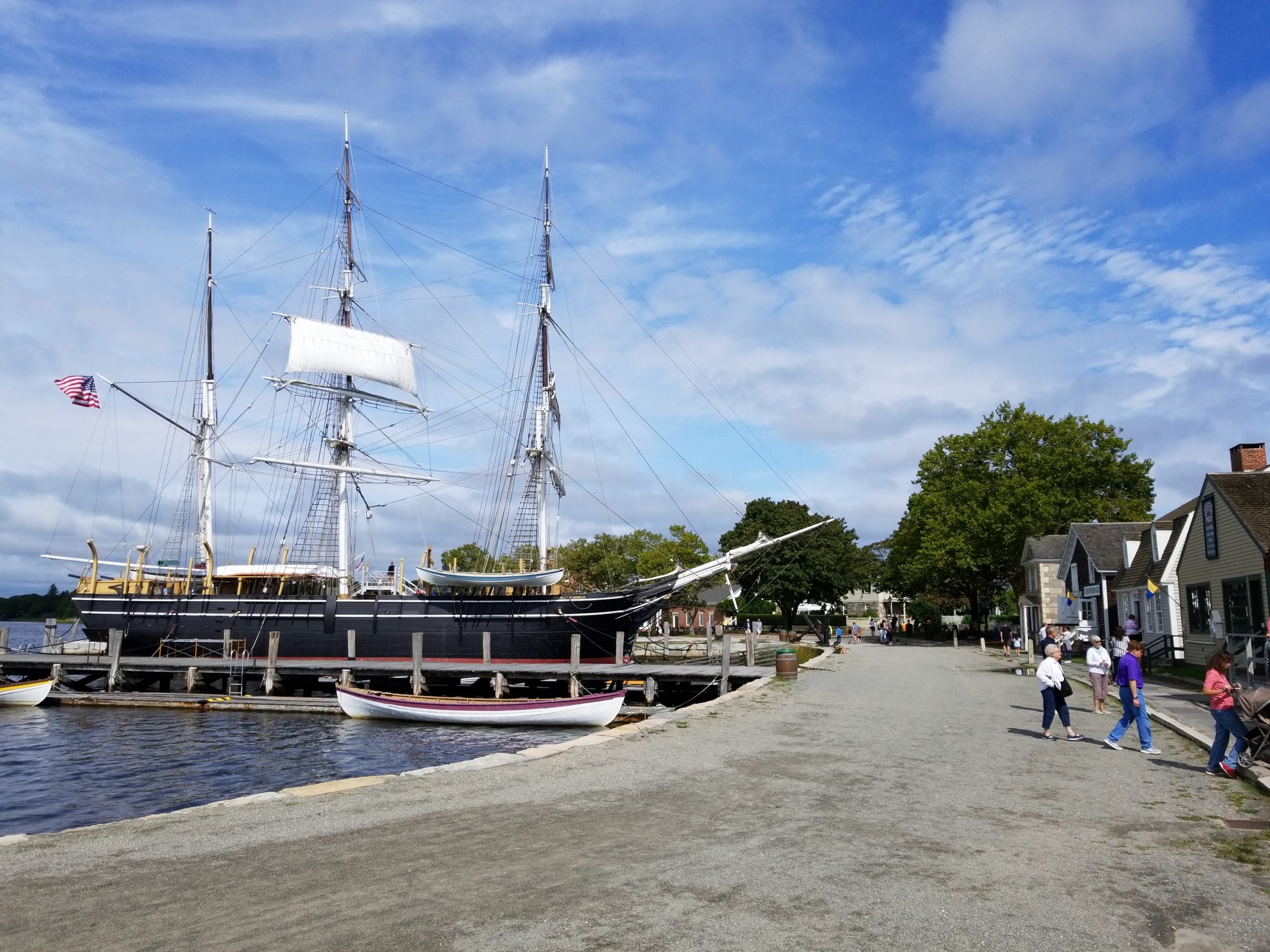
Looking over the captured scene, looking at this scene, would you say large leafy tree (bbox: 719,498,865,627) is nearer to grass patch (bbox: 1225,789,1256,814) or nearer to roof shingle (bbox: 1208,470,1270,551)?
roof shingle (bbox: 1208,470,1270,551)

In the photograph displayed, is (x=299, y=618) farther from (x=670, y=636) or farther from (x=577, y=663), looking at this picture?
(x=670, y=636)

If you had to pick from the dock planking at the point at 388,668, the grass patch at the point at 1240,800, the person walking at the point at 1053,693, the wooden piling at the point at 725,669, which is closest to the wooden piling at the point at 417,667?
the dock planking at the point at 388,668

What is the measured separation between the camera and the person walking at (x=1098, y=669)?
17266 mm

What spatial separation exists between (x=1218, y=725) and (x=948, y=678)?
16367 mm

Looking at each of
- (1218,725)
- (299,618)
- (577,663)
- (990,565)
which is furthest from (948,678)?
(990,565)

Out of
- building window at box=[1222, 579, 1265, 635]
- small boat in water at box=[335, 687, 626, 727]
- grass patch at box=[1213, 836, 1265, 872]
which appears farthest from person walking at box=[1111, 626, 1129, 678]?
grass patch at box=[1213, 836, 1265, 872]

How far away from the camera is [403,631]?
38781 millimetres

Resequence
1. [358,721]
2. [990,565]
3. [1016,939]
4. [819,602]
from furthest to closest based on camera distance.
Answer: [819,602], [990,565], [358,721], [1016,939]

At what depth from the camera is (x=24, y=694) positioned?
97.3 feet

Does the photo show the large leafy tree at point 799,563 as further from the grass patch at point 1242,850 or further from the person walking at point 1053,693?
the grass patch at point 1242,850

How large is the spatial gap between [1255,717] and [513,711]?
636 inches

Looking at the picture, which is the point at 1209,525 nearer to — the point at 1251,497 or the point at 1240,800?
the point at 1251,497

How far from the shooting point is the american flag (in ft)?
122

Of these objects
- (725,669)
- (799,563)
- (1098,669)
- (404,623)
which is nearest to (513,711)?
(725,669)
